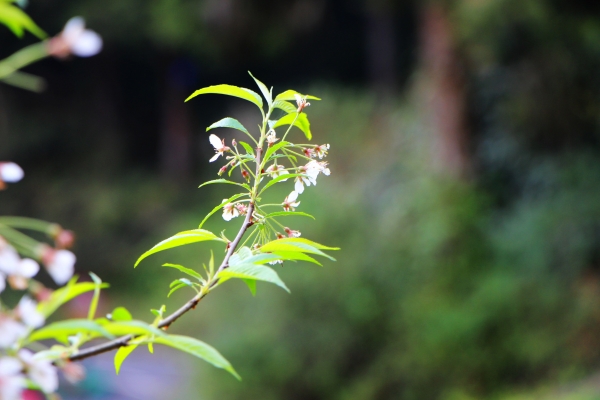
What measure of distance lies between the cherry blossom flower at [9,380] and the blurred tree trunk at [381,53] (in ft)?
26.9

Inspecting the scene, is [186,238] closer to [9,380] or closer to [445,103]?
[9,380]

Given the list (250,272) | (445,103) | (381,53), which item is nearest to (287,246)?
(250,272)

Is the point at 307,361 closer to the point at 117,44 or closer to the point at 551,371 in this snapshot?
the point at 551,371

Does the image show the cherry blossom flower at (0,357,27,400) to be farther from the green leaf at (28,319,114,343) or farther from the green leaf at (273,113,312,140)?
the green leaf at (273,113,312,140)

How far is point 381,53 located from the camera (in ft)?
29.6

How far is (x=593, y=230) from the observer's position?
401cm

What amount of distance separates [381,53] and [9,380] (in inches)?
355

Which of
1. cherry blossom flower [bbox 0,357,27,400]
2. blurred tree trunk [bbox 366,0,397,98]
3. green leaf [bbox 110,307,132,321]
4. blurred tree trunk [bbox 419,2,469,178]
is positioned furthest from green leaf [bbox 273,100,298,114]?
blurred tree trunk [bbox 366,0,397,98]

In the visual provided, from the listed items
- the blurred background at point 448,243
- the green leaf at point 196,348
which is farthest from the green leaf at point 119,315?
the blurred background at point 448,243

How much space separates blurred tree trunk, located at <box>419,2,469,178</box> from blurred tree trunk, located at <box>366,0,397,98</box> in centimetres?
371

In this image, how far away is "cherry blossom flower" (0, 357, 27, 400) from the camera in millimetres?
298

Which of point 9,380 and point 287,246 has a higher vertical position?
point 287,246

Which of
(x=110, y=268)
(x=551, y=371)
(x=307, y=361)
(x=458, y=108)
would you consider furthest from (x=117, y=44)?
(x=551, y=371)

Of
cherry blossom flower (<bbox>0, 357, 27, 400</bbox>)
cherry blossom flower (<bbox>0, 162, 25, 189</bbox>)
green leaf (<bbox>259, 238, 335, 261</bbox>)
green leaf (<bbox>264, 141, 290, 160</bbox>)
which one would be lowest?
cherry blossom flower (<bbox>0, 357, 27, 400</bbox>)
